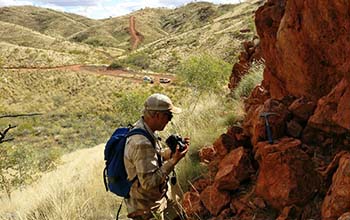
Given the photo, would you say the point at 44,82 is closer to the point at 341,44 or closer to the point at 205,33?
the point at 205,33

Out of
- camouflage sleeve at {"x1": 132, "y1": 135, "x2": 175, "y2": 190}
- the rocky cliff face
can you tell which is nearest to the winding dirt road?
the rocky cliff face

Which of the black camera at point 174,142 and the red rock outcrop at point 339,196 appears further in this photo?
the black camera at point 174,142

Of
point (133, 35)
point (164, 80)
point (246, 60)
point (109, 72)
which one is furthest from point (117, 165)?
point (133, 35)

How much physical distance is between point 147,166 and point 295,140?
1193mm

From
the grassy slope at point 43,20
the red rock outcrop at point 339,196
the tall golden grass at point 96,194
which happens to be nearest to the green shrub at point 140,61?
the tall golden grass at point 96,194

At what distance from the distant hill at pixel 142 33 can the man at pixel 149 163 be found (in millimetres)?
25499

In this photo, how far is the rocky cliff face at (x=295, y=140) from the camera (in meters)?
3.62

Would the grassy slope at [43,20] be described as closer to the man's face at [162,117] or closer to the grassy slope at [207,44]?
the grassy slope at [207,44]

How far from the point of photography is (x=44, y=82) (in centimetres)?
5256

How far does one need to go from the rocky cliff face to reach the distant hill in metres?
24.7

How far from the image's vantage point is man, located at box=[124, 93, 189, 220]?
12.9 feet

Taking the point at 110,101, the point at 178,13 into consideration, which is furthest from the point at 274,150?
the point at 178,13

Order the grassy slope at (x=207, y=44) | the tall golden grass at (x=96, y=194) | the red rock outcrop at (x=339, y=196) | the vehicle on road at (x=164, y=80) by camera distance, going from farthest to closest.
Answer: the grassy slope at (x=207, y=44) → the vehicle on road at (x=164, y=80) → the tall golden grass at (x=96, y=194) → the red rock outcrop at (x=339, y=196)

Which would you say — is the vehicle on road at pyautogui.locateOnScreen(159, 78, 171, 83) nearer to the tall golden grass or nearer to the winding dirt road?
the tall golden grass
